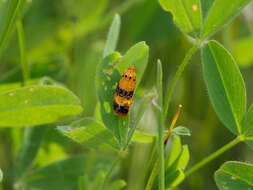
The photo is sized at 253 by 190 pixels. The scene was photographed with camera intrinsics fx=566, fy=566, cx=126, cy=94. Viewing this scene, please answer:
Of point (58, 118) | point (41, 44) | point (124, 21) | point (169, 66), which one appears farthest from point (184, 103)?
point (58, 118)

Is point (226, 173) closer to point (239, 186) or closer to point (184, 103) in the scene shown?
point (239, 186)

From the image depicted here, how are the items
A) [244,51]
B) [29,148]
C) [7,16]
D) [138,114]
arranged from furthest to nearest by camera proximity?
[244,51] < [29,148] < [7,16] < [138,114]

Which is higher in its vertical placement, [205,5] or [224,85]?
[205,5]

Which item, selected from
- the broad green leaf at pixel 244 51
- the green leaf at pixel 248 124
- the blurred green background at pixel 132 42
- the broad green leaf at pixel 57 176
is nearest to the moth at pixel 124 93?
the green leaf at pixel 248 124

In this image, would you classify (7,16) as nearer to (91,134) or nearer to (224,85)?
(91,134)

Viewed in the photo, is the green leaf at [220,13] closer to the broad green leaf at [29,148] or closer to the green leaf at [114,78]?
the green leaf at [114,78]

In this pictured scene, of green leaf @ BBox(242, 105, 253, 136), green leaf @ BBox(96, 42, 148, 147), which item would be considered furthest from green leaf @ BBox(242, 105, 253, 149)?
green leaf @ BBox(96, 42, 148, 147)

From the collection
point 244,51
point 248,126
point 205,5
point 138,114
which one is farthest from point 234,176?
point 244,51
